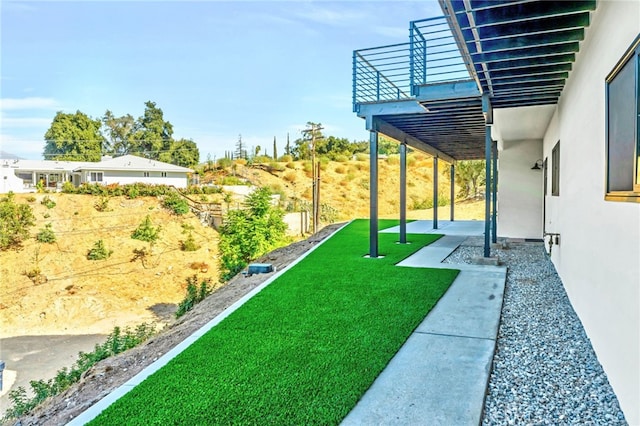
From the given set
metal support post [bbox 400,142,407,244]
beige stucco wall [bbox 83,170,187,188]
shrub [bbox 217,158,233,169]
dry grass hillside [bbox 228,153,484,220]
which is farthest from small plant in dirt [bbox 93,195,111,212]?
metal support post [bbox 400,142,407,244]

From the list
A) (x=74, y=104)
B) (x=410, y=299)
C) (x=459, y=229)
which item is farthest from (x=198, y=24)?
(x=74, y=104)

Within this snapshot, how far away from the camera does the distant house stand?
33250mm

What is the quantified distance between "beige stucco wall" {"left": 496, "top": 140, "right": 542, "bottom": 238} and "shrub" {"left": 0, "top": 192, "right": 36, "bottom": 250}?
22792mm

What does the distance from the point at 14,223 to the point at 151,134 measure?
1053 inches

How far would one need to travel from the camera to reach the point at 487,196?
9125 millimetres

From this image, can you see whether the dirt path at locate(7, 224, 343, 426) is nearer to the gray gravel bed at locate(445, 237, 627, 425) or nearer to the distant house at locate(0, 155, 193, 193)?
the gray gravel bed at locate(445, 237, 627, 425)

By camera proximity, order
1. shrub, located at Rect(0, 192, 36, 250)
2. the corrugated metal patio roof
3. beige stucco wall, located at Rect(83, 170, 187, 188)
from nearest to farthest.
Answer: the corrugated metal patio roof, shrub, located at Rect(0, 192, 36, 250), beige stucco wall, located at Rect(83, 170, 187, 188)

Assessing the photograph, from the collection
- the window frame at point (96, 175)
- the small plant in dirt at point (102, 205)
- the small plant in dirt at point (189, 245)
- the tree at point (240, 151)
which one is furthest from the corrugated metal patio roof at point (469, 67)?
the tree at point (240, 151)

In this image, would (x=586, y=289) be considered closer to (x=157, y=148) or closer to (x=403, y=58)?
(x=403, y=58)

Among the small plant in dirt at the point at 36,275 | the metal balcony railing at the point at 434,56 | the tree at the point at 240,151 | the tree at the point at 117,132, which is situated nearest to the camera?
the metal balcony railing at the point at 434,56

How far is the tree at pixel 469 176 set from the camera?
2883 centimetres

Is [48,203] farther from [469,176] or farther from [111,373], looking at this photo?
[469,176]

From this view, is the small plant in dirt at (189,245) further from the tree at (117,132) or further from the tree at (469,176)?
the tree at (117,132)

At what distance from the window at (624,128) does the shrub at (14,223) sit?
1016 inches
